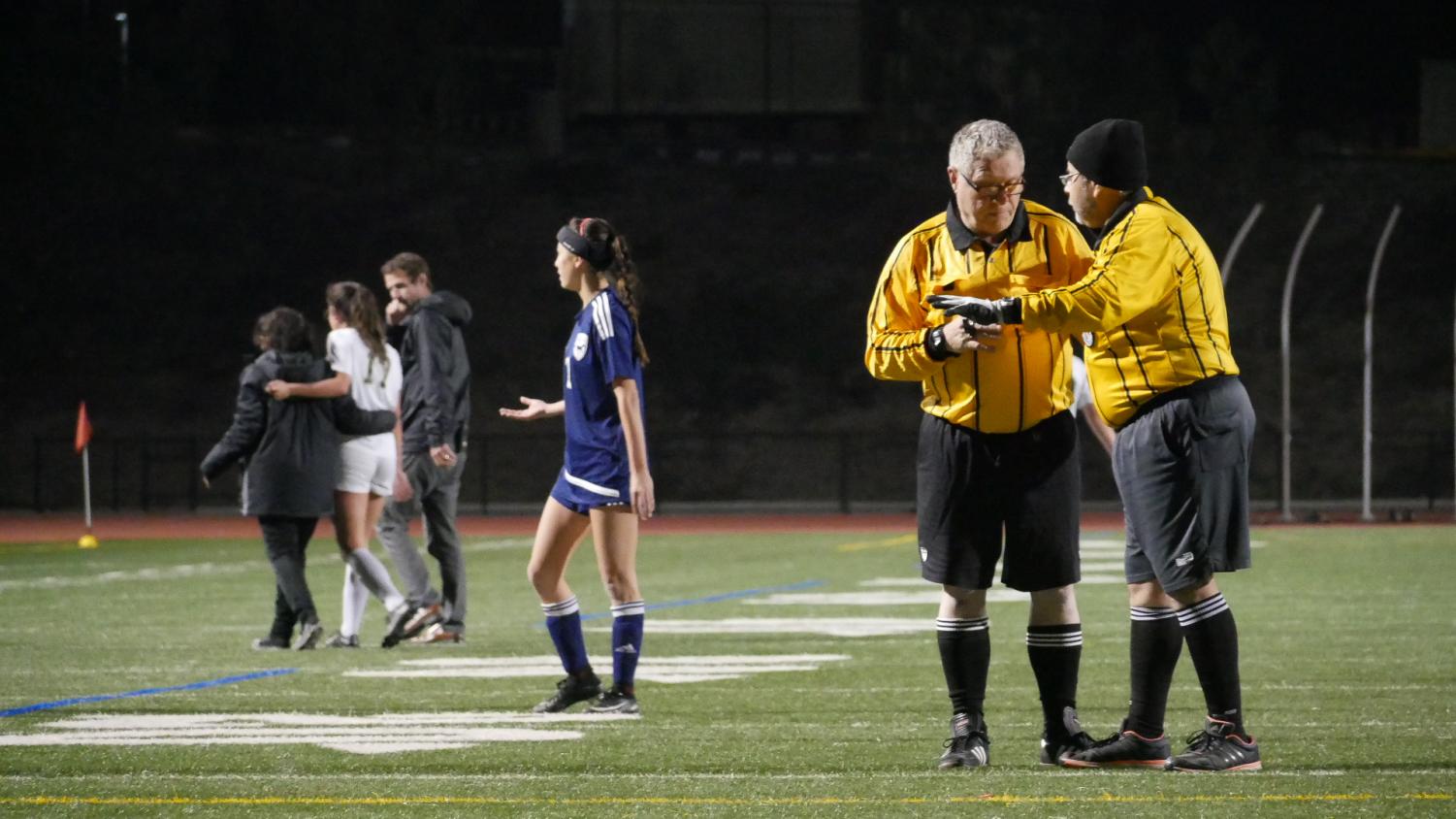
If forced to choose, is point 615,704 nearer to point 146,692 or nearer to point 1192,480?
point 146,692

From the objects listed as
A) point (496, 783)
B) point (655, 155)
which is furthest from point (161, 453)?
point (496, 783)

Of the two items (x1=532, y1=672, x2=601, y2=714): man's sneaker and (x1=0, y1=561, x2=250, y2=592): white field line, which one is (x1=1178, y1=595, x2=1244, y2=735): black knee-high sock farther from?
(x1=0, y1=561, x2=250, y2=592): white field line

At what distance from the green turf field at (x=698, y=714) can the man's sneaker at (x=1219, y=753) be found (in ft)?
0.23

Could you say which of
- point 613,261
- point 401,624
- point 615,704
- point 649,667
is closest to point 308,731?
point 615,704

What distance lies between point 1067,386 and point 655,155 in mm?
32247

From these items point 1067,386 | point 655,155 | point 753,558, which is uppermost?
point 655,155

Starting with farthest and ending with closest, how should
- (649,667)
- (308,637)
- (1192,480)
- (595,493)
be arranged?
(308,637)
(649,667)
(595,493)
(1192,480)

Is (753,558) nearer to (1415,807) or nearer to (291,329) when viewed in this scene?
(291,329)

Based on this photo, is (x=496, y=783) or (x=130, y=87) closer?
(x=496, y=783)

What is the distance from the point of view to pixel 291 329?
1217 centimetres

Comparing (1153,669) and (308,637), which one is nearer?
(1153,669)

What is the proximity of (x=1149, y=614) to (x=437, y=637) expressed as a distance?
6.19m

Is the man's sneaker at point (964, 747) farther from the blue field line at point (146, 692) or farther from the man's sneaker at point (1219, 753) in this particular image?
the blue field line at point (146, 692)

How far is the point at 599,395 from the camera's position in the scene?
8484 mm
